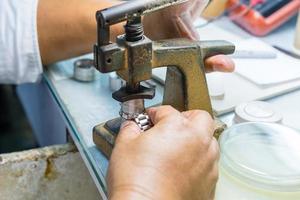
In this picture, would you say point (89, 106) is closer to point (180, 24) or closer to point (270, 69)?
point (180, 24)

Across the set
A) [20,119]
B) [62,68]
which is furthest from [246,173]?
[20,119]

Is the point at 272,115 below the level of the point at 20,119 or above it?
above

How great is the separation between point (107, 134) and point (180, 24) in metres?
0.24

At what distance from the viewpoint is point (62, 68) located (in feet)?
2.62

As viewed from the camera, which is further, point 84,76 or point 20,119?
point 20,119

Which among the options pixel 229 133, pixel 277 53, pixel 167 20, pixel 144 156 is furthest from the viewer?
pixel 277 53

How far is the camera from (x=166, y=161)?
42cm

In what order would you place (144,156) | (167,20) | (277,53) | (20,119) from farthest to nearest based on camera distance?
(20,119) → (277,53) → (167,20) → (144,156)

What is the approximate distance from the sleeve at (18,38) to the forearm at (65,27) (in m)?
0.02

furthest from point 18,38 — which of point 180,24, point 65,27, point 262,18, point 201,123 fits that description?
point 262,18

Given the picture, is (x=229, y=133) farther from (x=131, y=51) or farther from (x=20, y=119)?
(x=20, y=119)

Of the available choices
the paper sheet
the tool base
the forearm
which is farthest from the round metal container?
the forearm

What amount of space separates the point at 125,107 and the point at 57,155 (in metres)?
0.18

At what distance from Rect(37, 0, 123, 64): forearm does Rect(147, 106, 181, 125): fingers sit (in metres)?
0.29
